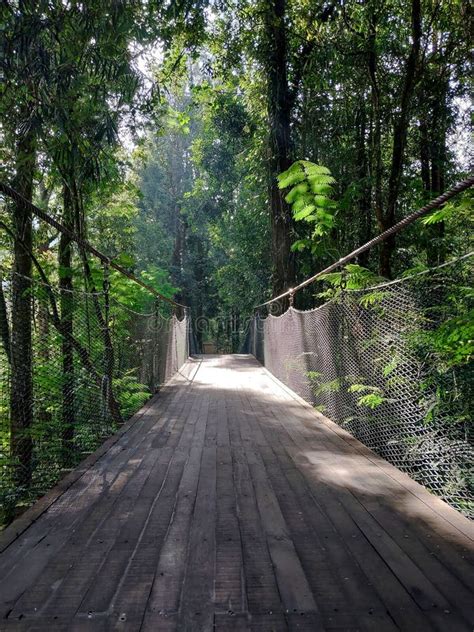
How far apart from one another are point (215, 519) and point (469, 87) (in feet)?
25.2

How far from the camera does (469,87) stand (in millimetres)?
6820

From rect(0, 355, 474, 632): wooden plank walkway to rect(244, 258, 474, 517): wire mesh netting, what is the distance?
16 centimetres

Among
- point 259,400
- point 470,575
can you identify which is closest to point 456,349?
point 470,575

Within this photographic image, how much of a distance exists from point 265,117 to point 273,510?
26.2 ft

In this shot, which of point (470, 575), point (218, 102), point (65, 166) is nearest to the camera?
point (470, 575)

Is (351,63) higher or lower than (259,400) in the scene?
higher

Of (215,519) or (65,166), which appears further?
(65,166)

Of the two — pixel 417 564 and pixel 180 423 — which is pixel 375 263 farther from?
pixel 417 564

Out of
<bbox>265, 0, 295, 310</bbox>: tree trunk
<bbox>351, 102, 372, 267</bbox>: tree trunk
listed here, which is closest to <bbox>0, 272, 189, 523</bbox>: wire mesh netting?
<bbox>265, 0, 295, 310</bbox>: tree trunk

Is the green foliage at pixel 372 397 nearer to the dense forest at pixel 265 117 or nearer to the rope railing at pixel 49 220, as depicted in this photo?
the dense forest at pixel 265 117

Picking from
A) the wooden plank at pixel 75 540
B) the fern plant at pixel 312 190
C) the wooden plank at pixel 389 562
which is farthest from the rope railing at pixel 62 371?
the fern plant at pixel 312 190

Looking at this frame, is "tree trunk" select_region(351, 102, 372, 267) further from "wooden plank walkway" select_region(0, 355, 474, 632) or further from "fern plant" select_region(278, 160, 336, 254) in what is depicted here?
"wooden plank walkway" select_region(0, 355, 474, 632)

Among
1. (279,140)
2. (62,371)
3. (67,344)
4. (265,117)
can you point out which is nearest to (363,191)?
(279,140)

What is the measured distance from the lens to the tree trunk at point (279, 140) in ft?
24.1
